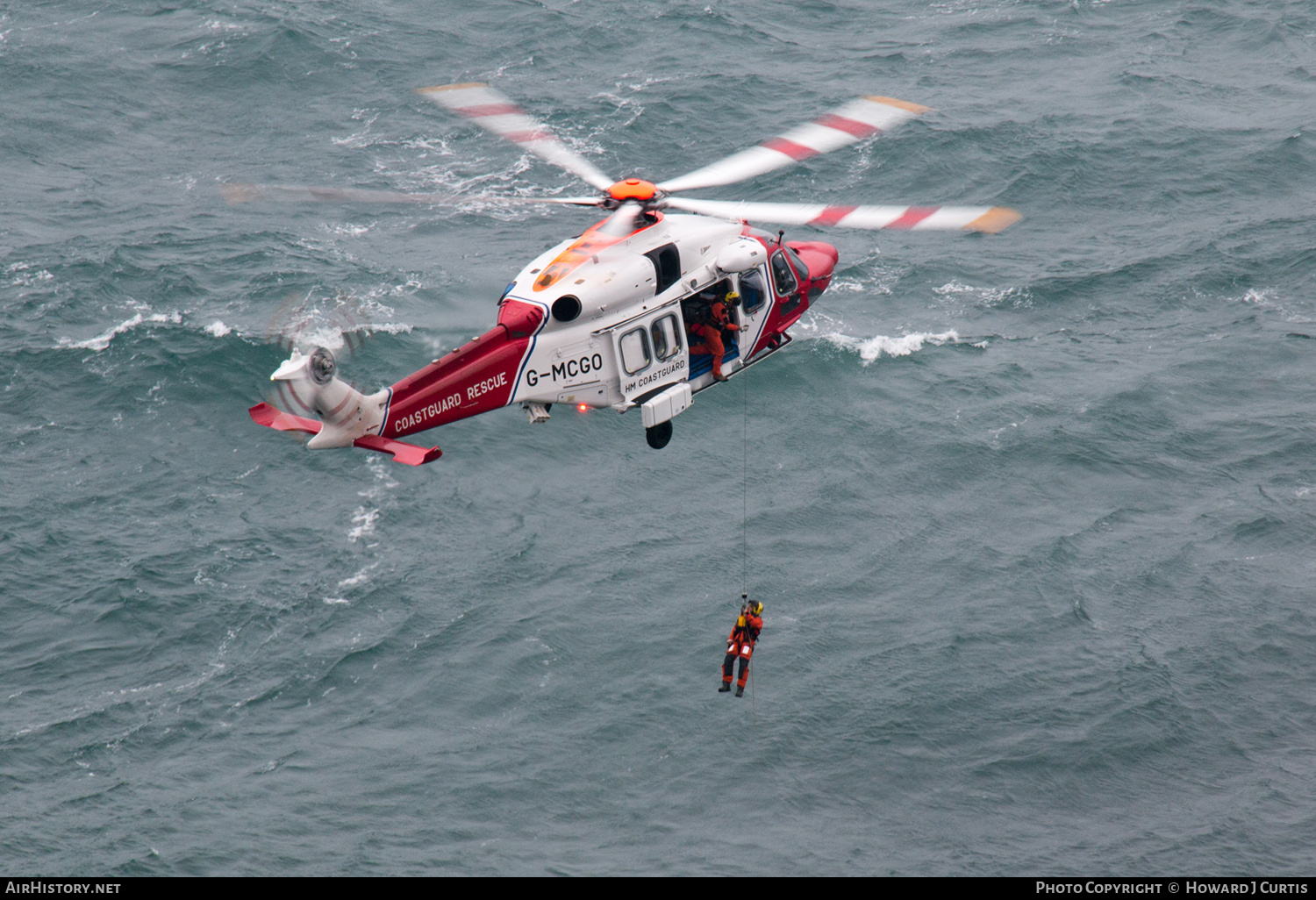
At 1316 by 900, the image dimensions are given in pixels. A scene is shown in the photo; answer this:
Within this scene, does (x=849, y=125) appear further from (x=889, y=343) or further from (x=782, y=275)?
(x=889, y=343)

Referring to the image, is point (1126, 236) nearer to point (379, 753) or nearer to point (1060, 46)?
point (1060, 46)

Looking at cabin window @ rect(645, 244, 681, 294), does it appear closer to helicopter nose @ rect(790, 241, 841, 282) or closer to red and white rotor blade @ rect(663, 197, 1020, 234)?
red and white rotor blade @ rect(663, 197, 1020, 234)

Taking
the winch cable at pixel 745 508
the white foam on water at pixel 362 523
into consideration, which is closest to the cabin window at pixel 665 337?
the winch cable at pixel 745 508

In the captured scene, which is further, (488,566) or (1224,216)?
(1224,216)

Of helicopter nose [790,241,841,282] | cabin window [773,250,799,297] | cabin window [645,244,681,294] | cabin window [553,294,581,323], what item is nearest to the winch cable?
helicopter nose [790,241,841,282]

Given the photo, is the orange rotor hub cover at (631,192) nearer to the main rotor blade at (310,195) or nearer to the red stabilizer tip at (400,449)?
the main rotor blade at (310,195)

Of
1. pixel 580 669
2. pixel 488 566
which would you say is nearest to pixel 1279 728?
pixel 580 669
